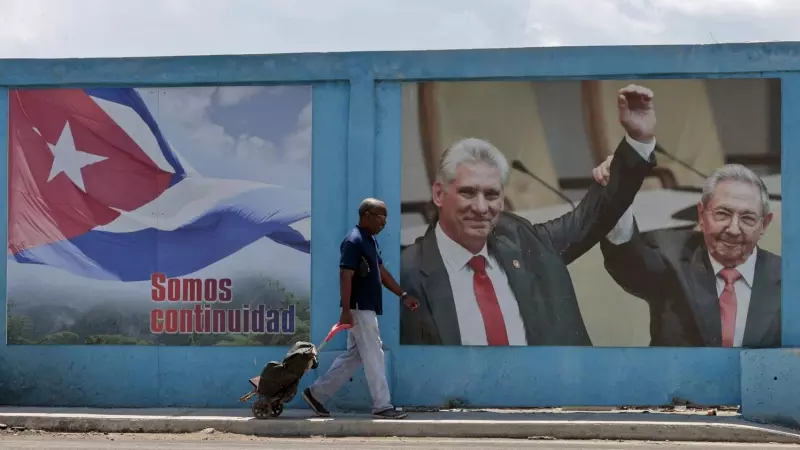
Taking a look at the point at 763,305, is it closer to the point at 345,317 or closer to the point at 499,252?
the point at 499,252

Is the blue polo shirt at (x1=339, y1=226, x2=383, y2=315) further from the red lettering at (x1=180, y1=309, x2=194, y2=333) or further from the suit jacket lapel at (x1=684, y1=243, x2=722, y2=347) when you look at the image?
the suit jacket lapel at (x1=684, y1=243, x2=722, y2=347)

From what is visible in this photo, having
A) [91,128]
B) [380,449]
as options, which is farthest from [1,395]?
[380,449]

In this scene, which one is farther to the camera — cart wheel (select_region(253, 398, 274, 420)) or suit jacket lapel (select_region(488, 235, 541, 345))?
suit jacket lapel (select_region(488, 235, 541, 345))

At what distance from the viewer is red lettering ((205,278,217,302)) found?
434 inches

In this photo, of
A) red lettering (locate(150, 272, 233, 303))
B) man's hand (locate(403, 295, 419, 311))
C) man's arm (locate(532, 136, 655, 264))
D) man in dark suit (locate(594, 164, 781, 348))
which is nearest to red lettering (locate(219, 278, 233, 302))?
red lettering (locate(150, 272, 233, 303))

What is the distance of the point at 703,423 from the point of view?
9688 mm

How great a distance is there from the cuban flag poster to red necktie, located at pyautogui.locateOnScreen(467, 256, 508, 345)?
156 cm

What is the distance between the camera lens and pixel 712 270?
1064 centimetres

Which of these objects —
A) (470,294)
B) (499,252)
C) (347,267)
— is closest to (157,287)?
(347,267)

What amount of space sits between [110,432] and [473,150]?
405cm

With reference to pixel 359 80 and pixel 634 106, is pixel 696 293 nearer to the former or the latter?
pixel 634 106

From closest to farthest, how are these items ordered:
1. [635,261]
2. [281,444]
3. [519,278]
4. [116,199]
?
[281,444]
[635,261]
[519,278]
[116,199]

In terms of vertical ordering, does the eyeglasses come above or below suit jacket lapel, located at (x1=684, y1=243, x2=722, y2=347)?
above

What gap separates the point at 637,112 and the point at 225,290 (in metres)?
4.14
